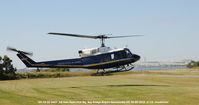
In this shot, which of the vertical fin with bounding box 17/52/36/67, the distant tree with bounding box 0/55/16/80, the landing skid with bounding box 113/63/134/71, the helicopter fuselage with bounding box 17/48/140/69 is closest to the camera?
the helicopter fuselage with bounding box 17/48/140/69

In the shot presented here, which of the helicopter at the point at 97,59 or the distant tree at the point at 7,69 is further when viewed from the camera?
the distant tree at the point at 7,69

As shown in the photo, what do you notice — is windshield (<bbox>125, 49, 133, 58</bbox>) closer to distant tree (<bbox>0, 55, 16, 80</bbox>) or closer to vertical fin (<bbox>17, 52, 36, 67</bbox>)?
vertical fin (<bbox>17, 52, 36, 67</bbox>)

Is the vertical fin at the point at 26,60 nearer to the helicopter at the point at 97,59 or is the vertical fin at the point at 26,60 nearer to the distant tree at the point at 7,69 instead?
the helicopter at the point at 97,59

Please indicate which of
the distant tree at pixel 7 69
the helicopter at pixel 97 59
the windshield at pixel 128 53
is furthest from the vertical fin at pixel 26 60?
the distant tree at pixel 7 69

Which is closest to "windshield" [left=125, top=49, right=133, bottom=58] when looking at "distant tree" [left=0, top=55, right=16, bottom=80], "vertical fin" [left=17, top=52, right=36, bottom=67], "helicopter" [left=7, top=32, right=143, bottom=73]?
"helicopter" [left=7, top=32, right=143, bottom=73]

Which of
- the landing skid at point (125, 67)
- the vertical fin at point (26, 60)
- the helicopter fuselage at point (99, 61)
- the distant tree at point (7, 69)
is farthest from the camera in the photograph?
the distant tree at point (7, 69)

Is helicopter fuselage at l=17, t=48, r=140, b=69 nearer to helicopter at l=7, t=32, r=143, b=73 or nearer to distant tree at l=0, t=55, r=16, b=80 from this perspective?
helicopter at l=7, t=32, r=143, b=73

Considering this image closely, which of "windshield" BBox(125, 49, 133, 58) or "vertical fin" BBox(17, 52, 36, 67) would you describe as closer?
"vertical fin" BBox(17, 52, 36, 67)

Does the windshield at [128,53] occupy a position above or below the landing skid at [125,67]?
above

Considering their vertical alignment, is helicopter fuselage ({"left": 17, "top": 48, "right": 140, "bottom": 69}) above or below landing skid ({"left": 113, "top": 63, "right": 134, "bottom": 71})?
above

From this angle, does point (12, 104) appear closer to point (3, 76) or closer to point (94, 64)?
point (94, 64)

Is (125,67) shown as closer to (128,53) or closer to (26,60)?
(128,53)

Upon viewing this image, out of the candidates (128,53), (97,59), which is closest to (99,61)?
(97,59)

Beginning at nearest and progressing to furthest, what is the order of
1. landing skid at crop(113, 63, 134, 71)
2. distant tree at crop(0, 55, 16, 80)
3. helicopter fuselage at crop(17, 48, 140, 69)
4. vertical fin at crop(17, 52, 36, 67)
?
helicopter fuselage at crop(17, 48, 140, 69) < vertical fin at crop(17, 52, 36, 67) < landing skid at crop(113, 63, 134, 71) < distant tree at crop(0, 55, 16, 80)
